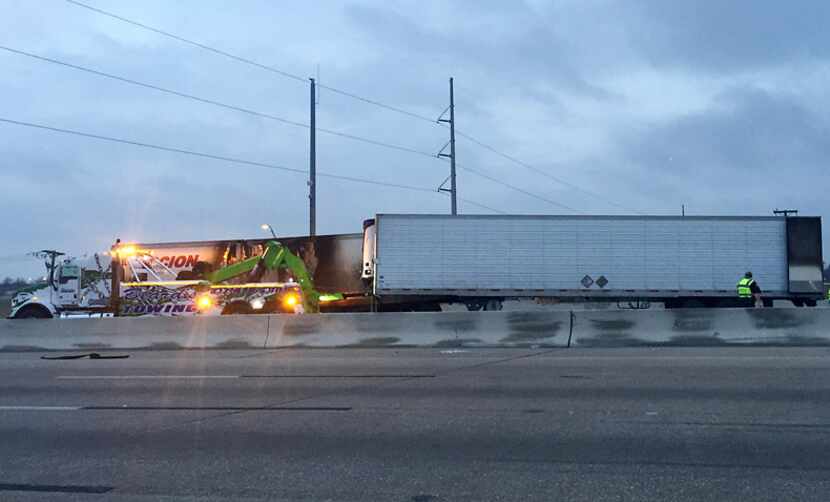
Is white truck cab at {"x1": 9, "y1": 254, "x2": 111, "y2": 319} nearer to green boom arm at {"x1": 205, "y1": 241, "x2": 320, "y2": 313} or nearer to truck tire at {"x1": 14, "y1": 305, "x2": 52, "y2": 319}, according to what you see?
truck tire at {"x1": 14, "y1": 305, "x2": 52, "y2": 319}

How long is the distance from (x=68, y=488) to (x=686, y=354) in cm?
1190

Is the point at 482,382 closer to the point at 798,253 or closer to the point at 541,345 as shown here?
the point at 541,345

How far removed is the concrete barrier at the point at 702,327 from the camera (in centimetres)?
1703

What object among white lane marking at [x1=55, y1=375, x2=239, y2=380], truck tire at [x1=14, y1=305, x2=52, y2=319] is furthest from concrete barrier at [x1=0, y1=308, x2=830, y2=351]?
truck tire at [x1=14, y1=305, x2=52, y2=319]

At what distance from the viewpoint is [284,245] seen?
28547 mm

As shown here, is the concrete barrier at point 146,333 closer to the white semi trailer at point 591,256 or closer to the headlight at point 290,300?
the headlight at point 290,300

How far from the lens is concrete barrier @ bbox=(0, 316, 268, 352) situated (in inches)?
758

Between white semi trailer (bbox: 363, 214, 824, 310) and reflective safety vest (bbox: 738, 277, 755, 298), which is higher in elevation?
white semi trailer (bbox: 363, 214, 824, 310)

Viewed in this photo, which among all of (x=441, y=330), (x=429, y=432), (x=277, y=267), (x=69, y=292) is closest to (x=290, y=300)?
(x=277, y=267)

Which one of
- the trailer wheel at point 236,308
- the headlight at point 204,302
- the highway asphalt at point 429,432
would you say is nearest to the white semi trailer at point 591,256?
the trailer wheel at point 236,308

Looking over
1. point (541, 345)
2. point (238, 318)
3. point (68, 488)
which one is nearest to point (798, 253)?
point (541, 345)

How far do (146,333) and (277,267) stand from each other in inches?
350

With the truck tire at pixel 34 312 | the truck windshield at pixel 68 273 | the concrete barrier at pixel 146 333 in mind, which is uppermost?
the truck windshield at pixel 68 273

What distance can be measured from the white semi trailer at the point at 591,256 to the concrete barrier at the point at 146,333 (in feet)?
27.3
